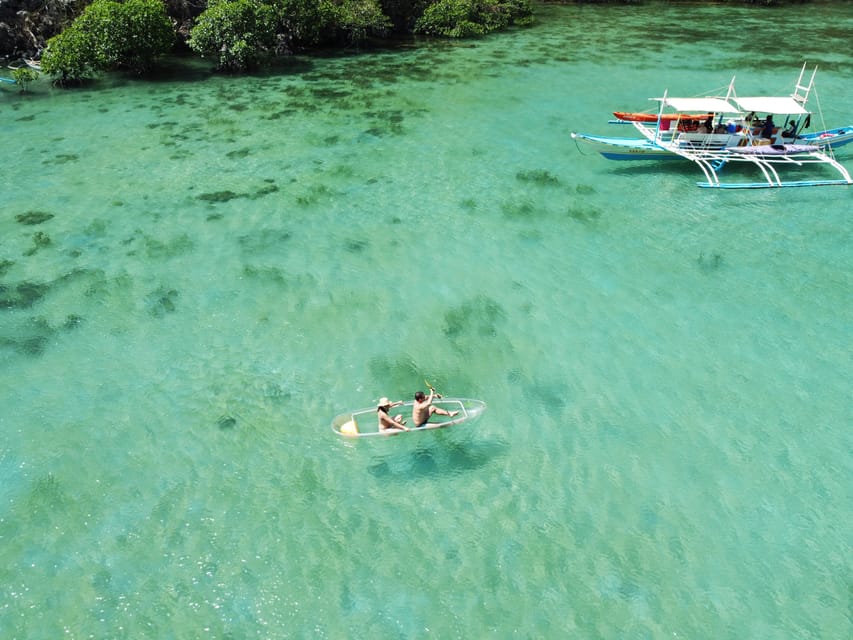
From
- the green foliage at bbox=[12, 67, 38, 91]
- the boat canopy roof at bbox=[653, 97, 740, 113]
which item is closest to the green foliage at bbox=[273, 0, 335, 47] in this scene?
the green foliage at bbox=[12, 67, 38, 91]

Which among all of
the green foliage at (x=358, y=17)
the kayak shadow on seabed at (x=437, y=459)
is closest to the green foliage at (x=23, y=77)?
the green foliage at (x=358, y=17)

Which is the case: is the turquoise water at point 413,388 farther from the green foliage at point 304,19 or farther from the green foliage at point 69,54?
the green foliage at point 304,19

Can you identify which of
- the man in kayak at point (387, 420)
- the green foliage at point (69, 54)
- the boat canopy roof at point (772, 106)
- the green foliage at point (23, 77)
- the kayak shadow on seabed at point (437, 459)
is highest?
the boat canopy roof at point (772, 106)

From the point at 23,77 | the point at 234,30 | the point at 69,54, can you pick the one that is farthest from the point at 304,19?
the point at 23,77

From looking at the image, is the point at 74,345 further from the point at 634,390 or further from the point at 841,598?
the point at 841,598

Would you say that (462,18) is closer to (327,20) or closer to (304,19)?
(327,20)

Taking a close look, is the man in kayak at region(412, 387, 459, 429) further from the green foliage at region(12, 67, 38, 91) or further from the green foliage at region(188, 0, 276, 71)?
the green foliage at region(12, 67, 38, 91)
